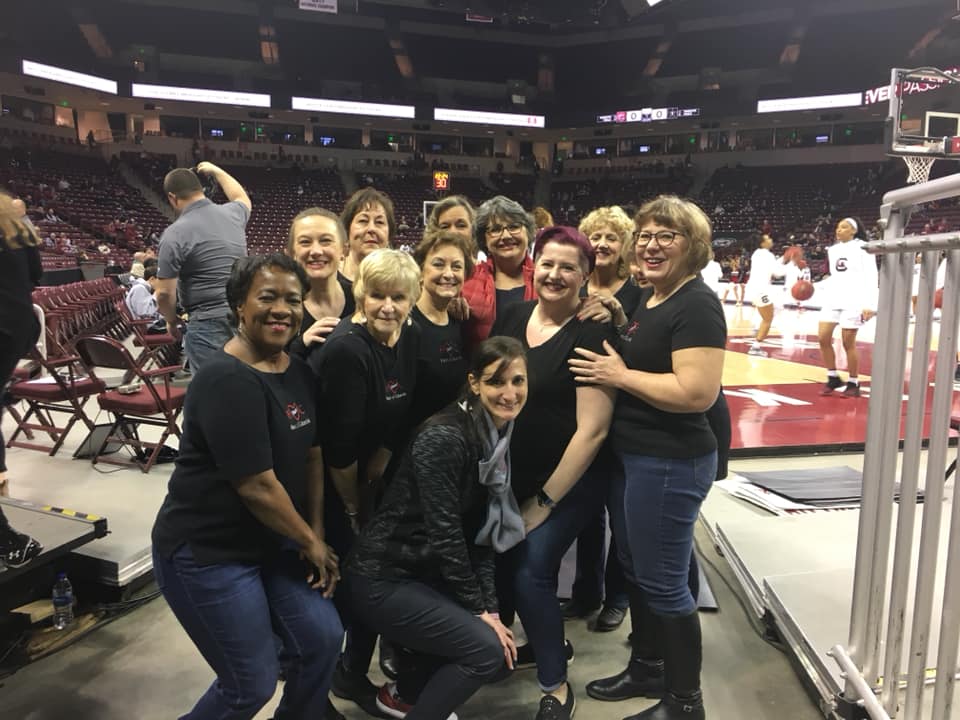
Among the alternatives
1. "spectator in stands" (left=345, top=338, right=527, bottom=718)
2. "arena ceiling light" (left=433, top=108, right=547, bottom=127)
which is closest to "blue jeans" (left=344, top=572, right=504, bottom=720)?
"spectator in stands" (left=345, top=338, right=527, bottom=718)

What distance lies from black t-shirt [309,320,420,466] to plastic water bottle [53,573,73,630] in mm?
1535

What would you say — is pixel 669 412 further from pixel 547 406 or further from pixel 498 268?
pixel 498 268

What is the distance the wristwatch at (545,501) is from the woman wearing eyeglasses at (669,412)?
253 millimetres

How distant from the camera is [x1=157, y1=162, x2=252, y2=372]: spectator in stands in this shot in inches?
137

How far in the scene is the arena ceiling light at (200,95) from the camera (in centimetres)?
2411

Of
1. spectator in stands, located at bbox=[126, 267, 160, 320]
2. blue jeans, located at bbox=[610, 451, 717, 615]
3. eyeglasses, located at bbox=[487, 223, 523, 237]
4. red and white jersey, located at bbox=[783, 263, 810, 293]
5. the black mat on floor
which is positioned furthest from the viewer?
red and white jersey, located at bbox=[783, 263, 810, 293]

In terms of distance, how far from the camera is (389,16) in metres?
26.7

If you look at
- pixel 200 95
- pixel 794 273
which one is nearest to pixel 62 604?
pixel 794 273

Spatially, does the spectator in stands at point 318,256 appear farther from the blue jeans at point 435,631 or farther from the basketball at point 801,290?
the basketball at point 801,290

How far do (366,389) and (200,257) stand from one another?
208cm

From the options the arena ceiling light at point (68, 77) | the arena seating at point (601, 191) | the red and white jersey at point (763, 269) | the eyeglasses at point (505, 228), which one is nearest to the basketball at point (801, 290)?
the red and white jersey at point (763, 269)

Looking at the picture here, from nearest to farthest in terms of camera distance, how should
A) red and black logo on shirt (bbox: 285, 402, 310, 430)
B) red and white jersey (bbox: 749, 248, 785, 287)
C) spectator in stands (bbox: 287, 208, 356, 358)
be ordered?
red and black logo on shirt (bbox: 285, 402, 310, 430) → spectator in stands (bbox: 287, 208, 356, 358) → red and white jersey (bbox: 749, 248, 785, 287)

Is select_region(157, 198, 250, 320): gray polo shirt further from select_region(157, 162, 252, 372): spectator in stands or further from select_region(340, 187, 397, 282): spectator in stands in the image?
select_region(340, 187, 397, 282): spectator in stands

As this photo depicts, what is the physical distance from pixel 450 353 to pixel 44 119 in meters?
30.3
